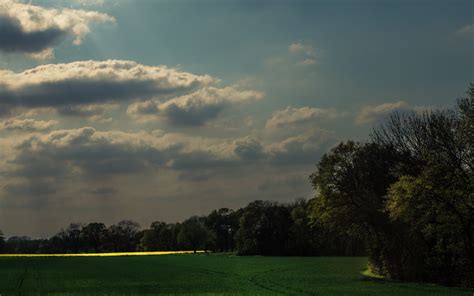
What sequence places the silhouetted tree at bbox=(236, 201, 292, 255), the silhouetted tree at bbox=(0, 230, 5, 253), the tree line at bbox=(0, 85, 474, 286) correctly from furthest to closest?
the silhouetted tree at bbox=(0, 230, 5, 253), the silhouetted tree at bbox=(236, 201, 292, 255), the tree line at bbox=(0, 85, 474, 286)

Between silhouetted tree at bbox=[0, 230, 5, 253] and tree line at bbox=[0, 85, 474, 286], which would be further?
silhouetted tree at bbox=[0, 230, 5, 253]

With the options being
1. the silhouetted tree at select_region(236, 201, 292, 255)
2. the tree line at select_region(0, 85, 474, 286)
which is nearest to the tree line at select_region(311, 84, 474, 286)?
the tree line at select_region(0, 85, 474, 286)

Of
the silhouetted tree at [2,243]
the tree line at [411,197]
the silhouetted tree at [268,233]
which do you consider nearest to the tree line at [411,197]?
the tree line at [411,197]

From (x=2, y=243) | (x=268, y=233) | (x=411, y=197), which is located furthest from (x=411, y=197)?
(x=2, y=243)

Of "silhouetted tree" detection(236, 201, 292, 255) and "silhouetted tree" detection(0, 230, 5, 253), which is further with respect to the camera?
"silhouetted tree" detection(0, 230, 5, 253)

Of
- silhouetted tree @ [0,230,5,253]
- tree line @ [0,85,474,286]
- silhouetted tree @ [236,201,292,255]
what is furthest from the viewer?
silhouetted tree @ [0,230,5,253]

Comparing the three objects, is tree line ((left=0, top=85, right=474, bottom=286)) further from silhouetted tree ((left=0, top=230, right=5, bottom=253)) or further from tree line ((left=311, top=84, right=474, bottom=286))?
silhouetted tree ((left=0, top=230, right=5, bottom=253))

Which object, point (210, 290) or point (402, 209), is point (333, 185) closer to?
point (402, 209)

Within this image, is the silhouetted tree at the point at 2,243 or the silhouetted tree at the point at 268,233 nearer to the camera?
the silhouetted tree at the point at 268,233

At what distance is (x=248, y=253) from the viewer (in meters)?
152

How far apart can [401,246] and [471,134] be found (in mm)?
15942

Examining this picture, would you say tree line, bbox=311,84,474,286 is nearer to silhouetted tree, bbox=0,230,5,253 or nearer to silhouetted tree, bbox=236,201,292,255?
silhouetted tree, bbox=236,201,292,255

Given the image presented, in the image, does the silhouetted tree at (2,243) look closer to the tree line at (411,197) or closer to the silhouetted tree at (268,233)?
the silhouetted tree at (268,233)

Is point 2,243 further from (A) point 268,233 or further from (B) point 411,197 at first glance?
(B) point 411,197
